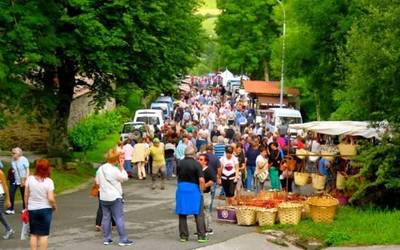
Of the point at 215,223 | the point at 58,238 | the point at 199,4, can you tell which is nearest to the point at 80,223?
the point at 58,238

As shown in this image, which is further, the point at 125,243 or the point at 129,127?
the point at 129,127

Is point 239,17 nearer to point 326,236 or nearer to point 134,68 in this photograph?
point 134,68

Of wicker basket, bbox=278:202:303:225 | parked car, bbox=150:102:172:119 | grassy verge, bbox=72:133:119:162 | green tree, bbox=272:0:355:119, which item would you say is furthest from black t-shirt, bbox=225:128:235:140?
parked car, bbox=150:102:172:119

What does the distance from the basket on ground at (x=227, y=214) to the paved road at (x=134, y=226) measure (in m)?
0.36

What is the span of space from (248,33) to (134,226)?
65159mm

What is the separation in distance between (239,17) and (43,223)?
69.6 m

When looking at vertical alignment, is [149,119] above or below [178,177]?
above

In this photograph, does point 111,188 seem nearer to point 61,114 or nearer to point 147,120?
point 61,114

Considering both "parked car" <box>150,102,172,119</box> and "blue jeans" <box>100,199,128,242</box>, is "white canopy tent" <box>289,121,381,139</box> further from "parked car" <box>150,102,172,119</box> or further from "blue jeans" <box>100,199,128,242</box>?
"parked car" <box>150,102,172,119</box>

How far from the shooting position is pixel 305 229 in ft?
51.0

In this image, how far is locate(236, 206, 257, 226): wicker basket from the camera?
16469 mm

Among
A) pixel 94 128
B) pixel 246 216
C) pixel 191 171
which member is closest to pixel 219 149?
pixel 246 216

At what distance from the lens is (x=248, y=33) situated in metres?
80.4

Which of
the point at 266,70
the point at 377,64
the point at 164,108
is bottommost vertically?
the point at 377,64
